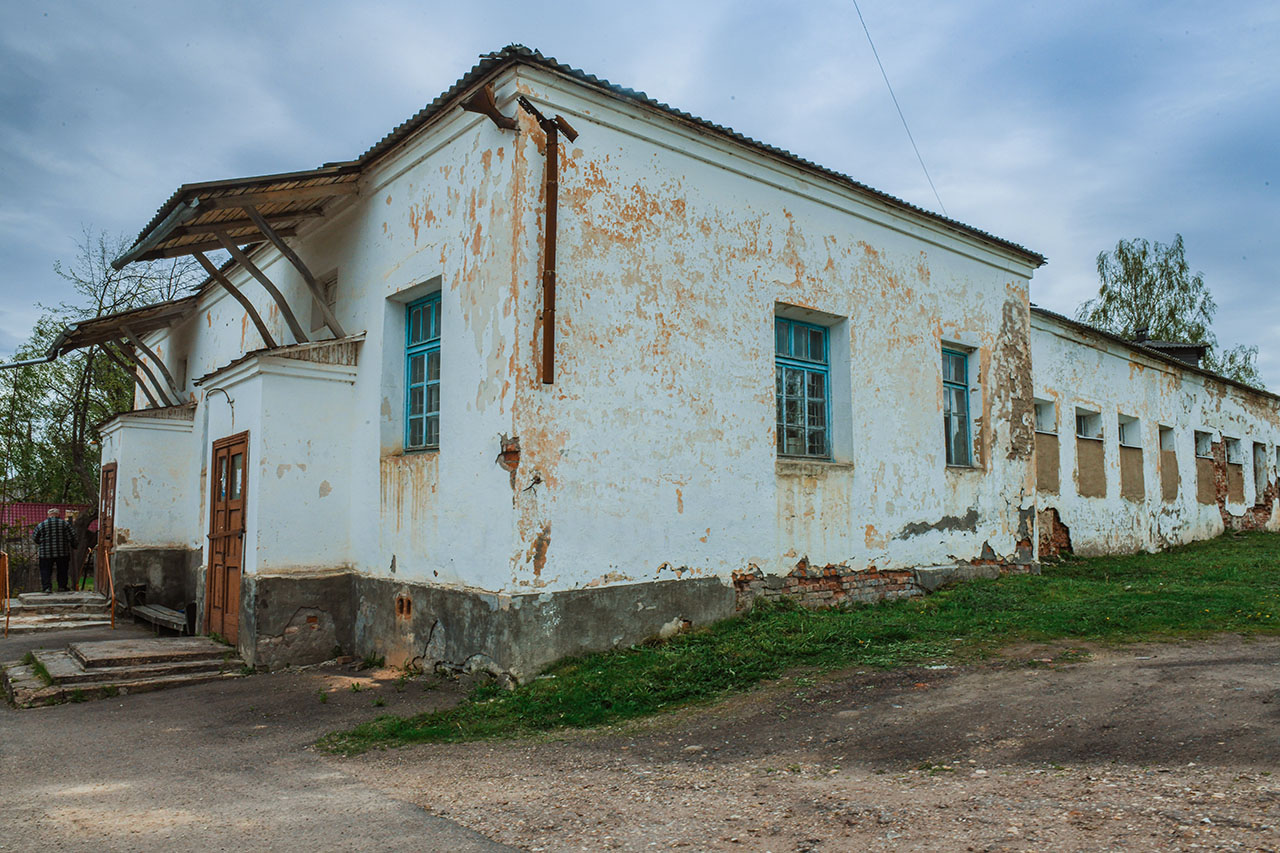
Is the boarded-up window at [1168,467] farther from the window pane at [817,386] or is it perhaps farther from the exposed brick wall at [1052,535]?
the window pane at [817,386]

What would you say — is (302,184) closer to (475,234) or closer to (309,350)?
(309,350)

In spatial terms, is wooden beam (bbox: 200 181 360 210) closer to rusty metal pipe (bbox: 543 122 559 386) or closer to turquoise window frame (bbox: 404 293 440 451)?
turquoise window frame (bbox: 404 293 440 451)

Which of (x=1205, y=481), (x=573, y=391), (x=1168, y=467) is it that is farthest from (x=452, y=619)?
(x=1205, y=481)

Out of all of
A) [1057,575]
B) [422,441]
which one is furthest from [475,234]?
[1057,575]

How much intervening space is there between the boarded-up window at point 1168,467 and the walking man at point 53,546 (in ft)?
65.9

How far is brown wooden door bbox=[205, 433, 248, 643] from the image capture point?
816 cm

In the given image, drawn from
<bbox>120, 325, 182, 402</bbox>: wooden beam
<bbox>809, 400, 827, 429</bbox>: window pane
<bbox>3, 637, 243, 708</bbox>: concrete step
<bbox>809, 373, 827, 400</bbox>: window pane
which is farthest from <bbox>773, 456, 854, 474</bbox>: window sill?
<bbox>120, 325, 182, 402</bbox>: wooden beam

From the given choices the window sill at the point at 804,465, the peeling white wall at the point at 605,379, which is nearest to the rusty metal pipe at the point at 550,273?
the peeling white wall at the point at 605,379

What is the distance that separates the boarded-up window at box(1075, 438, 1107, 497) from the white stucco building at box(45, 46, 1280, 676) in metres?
4.76

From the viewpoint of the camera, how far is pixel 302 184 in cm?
812

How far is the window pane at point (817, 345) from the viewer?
358 inches

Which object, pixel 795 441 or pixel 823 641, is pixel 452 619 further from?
pixel 795 441

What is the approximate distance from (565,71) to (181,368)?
11032mm

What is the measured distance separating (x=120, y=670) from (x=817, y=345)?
23.2ft
